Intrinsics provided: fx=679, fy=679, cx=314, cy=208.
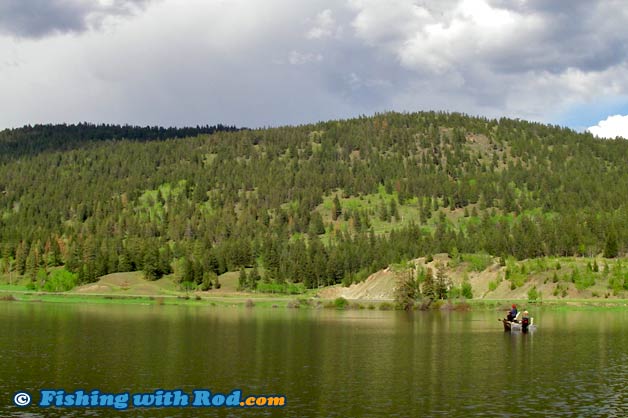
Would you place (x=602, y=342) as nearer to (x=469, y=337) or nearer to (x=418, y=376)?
(x=469, y=337)

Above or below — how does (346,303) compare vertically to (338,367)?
above

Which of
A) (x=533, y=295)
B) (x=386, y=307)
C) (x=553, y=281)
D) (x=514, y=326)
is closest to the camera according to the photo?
(x=514, y=326)

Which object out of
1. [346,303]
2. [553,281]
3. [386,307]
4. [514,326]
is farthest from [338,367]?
[553,281]

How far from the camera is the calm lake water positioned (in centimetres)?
4531

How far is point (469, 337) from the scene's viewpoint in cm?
9231

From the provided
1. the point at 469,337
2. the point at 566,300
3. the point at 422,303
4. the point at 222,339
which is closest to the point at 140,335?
the point at 222,339

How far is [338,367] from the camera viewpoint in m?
62.8

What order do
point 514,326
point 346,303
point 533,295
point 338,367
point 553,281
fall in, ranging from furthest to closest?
1. point 553,281
2. point 346,303
3. point 533,295
4. point 514,326
5. point 338,367

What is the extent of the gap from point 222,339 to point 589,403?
2013 inches

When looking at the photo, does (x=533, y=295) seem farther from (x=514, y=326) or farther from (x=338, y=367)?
(x=338, y=367)

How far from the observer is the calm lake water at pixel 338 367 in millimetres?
45312

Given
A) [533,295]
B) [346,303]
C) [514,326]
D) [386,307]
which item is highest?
[533,295]

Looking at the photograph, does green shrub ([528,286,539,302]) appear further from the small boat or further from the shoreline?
the small boat

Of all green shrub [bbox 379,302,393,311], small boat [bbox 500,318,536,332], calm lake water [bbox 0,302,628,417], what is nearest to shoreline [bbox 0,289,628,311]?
green shrub [bbox 379,302,393,311]
